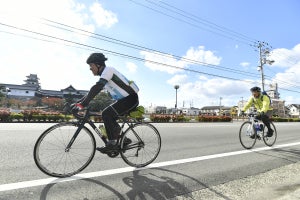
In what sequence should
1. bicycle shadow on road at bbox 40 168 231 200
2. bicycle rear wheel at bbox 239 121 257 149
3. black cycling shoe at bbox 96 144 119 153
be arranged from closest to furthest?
bicycle shadow on road at bbox 40 168 231 200 < black cycling shoe at bbox 96 144 119 153 < bicycle rear wheel at bbox 239 121 257 149

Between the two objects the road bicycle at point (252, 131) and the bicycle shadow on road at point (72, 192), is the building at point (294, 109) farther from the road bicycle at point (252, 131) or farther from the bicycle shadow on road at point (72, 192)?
the bicycle shadow on road at point (72, 192)

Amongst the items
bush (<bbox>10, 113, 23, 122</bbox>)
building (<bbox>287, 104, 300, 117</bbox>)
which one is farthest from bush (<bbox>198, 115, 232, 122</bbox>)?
building (<bbox>287, 104, 300, 117</bbox>)

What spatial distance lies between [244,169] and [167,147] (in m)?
2.55

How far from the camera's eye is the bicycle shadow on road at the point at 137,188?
11.5 feet

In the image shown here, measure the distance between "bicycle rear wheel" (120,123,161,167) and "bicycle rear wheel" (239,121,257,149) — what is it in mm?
3991

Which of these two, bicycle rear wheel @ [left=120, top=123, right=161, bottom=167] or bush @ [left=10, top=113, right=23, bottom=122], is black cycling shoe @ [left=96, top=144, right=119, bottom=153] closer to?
bicycle rear wheel @ [left=120, top=123, right=161, bottom=167]

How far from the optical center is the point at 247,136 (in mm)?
8703

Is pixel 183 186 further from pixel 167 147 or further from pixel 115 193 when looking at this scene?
pixel 167 147

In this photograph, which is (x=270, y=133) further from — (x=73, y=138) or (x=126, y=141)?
(x=73, y=138)

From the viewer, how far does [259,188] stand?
4199mm

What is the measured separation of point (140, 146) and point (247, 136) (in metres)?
4.76

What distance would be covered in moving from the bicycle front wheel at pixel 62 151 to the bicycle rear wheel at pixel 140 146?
638mm

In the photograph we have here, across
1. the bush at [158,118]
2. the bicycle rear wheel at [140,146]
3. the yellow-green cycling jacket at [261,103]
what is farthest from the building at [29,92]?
the bicycle rear wheel at [140,146]

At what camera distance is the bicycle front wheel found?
4152mm
